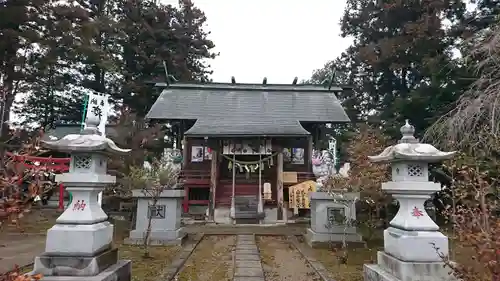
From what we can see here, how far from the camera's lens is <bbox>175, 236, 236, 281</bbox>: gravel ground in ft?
20.4

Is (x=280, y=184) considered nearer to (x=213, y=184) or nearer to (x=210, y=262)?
(x=213, y=184)

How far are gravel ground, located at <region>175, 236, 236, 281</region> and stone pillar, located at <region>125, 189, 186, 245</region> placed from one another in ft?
2.78

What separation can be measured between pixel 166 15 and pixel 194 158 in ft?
40.9

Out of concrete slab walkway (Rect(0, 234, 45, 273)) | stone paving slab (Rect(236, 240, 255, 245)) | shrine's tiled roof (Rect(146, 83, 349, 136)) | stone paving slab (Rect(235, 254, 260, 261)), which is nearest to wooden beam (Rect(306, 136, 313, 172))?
shrine's tiled roof (Rect(146, 83, 349, 136))

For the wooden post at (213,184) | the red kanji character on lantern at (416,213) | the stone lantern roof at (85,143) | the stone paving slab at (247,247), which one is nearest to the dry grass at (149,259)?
the stone paving slab at (247,247)

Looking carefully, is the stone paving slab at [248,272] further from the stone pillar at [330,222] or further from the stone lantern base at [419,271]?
the stone pillar at [330,222]

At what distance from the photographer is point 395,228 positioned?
495 centimetres

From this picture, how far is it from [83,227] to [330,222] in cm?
627

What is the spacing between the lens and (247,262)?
23.8 feet

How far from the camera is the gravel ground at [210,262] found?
623 centimetres

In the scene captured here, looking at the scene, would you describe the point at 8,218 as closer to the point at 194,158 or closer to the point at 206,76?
the point at 194,158

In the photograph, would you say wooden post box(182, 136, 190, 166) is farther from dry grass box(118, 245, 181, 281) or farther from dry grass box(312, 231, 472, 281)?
dry grass box(312, 231, 472, 281)

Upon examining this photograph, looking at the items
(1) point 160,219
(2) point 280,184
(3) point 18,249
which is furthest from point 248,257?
(2) point 280,184

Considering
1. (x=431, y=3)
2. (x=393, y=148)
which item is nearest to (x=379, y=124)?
Result: (x=431, y=3)
